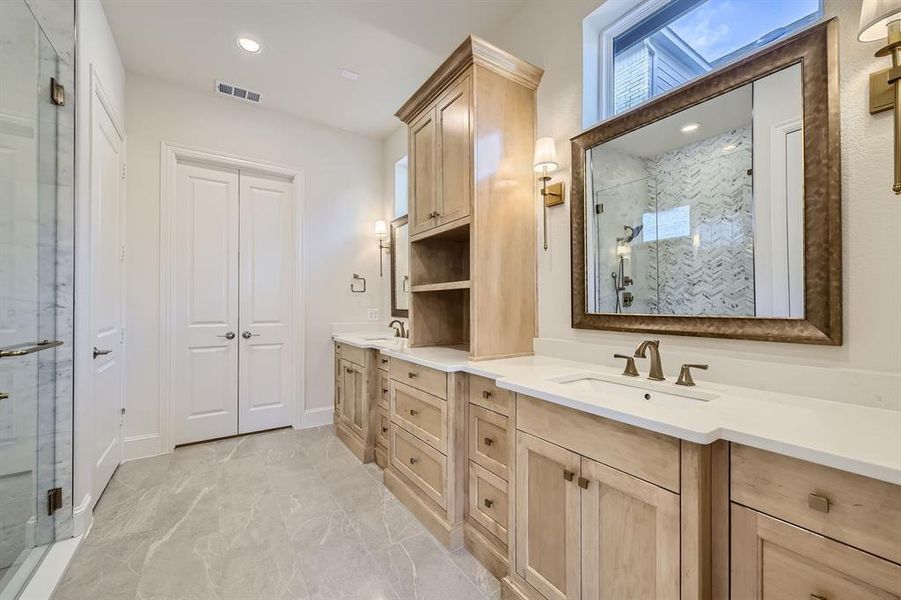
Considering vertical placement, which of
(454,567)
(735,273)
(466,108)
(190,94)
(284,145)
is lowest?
(454,567)

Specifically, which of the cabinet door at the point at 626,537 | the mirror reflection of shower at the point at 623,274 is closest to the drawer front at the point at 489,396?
the cabinet door at the point at 626,537

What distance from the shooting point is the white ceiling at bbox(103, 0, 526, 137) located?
2.33 m

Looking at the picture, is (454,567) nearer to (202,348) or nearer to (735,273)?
(735,273)

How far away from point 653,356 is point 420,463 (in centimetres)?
136

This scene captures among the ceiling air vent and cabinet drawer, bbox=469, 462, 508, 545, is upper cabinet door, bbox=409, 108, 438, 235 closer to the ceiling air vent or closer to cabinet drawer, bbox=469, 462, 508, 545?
cabinet drawer, bbox=469, 462, 508, 545

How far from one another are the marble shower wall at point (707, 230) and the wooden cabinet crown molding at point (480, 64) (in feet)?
3.17

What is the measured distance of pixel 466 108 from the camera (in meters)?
2.04

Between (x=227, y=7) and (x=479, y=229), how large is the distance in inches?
85.4

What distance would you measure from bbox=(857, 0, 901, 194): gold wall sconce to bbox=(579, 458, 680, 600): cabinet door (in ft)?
3.49

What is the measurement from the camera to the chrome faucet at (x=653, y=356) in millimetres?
1515

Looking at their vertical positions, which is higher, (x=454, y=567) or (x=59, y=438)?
(x=59, y=438)

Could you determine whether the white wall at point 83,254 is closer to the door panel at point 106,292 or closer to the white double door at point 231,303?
the door panel at point 106,292

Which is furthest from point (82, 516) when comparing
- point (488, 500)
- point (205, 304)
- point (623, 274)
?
point (623, 274)

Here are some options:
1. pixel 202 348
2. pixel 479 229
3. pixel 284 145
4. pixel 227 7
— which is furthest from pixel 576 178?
pixel 202 348
